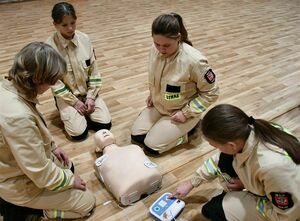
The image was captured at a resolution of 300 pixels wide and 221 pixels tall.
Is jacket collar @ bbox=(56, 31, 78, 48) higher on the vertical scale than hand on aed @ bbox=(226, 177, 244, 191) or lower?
higher

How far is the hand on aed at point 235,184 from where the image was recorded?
4.40 feet

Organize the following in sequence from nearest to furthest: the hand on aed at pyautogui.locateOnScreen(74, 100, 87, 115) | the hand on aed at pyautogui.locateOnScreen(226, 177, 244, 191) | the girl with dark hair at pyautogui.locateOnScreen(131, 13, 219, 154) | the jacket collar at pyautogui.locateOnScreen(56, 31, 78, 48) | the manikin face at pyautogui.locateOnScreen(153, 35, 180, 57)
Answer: the hand on aed at pyautogui.locateOnScreen(226, 177, 244, 191)
the manikin face at pyautogui.locateOnScreen(153, 35, 180, 57)
the girl with dark hair at pyautogui.locateOnScreen(131, 13, 219, 154)
the jacket collar at pyautogui.locateOnScreen(56, 31, 78, 48)
the hand on aed at pyautogui.locateOnScreen(74, 100, 87, 115)

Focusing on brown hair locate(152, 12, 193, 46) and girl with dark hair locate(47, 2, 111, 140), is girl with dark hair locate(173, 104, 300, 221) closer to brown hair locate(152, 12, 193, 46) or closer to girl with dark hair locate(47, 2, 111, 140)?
brown hair locate(152, 12, 193, 46)

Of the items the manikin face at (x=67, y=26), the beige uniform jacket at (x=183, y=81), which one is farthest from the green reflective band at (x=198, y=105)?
the manikin face at (x=67, y=26)

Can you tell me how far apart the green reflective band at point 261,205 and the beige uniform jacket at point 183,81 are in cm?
66

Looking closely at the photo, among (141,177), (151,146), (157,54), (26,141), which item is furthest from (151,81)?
(26,141)

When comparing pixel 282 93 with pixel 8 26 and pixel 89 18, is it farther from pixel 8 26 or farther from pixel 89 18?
pixel 8 26

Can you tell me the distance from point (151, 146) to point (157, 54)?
54 cm

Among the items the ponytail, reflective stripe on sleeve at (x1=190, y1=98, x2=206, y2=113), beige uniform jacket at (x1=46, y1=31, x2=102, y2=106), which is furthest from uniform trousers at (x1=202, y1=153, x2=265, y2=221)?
beige uniform jacket at (x1=46, y1=31, x2=102, y2=106)

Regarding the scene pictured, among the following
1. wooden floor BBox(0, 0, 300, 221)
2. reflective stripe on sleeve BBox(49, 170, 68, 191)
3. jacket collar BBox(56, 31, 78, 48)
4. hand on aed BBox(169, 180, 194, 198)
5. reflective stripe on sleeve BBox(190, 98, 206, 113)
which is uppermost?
jacket collar BBox(56, 31, 78, 48)

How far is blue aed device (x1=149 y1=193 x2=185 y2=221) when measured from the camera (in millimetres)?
1388

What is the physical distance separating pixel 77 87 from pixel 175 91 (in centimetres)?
70

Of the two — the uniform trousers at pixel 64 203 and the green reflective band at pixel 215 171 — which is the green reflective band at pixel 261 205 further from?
the uniform trousers at pixel 64 203

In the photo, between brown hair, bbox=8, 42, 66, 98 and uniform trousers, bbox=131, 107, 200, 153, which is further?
uniform trousers, bbox=131, 107, 200, 153
